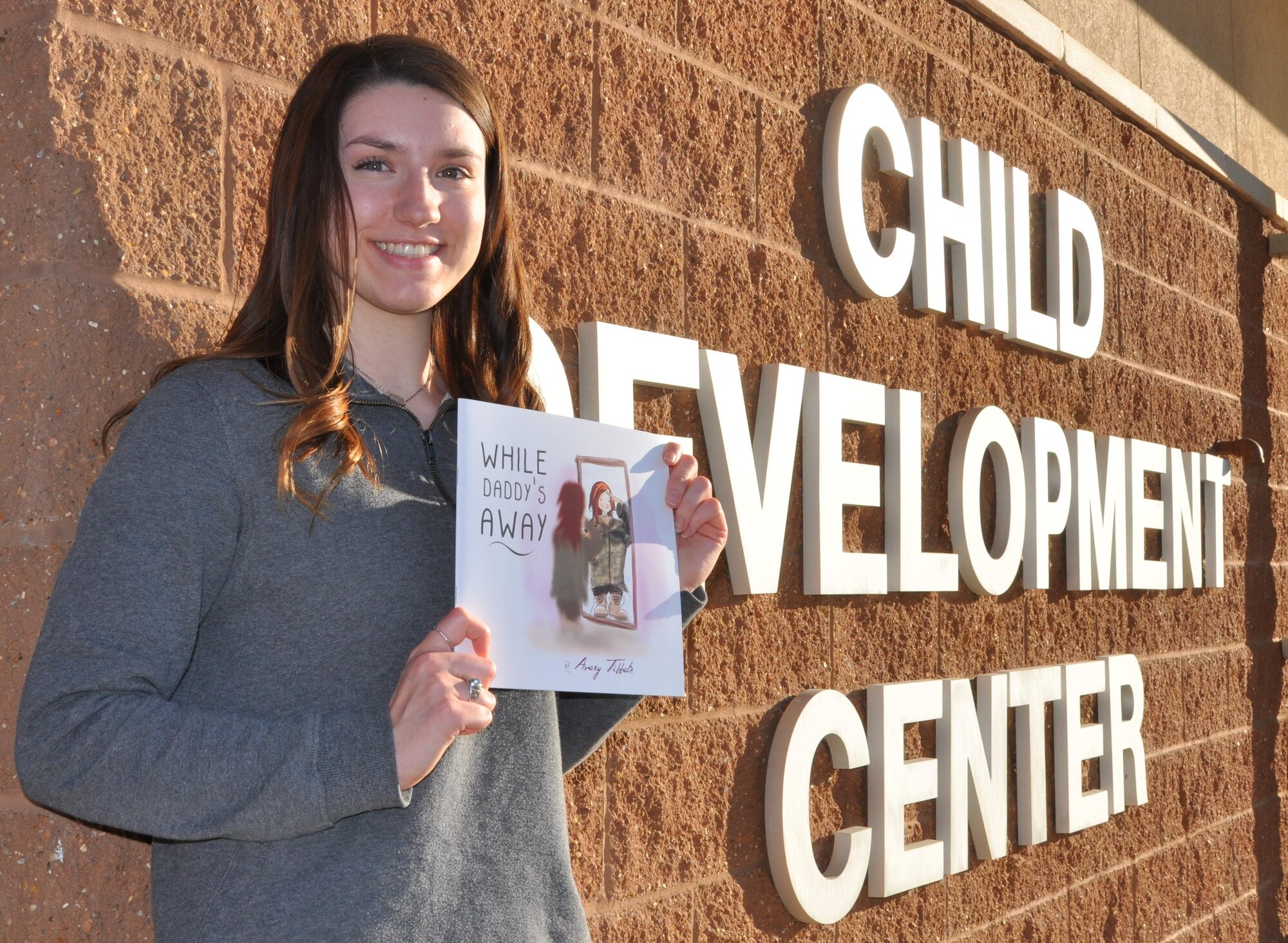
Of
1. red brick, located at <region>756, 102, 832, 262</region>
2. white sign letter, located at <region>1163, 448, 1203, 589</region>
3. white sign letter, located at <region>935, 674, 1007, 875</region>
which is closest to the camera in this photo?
red brick, located at <region>756, 102, 832, 262</region>

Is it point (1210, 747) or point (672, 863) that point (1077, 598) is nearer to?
point (1210, 747)

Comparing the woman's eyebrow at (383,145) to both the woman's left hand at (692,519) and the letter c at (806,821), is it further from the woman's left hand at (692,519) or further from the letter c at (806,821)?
the letter c at (806,821)

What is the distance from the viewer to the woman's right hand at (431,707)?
1251 mm

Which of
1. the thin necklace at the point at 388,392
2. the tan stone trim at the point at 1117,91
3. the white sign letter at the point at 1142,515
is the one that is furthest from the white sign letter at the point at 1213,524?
the thin necklace at the point at 388,392

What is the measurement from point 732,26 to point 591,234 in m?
0.64

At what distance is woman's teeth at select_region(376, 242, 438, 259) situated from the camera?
1.52 metres

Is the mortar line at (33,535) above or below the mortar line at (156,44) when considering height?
below

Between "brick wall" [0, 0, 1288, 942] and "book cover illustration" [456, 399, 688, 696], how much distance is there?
1.56 ft

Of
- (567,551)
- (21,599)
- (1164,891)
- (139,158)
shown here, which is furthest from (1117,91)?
(21,599)

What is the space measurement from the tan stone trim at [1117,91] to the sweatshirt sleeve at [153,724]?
2.83 meters

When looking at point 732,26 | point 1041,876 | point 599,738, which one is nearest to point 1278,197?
point 1041,876

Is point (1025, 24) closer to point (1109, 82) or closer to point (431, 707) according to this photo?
point (1109, 82)

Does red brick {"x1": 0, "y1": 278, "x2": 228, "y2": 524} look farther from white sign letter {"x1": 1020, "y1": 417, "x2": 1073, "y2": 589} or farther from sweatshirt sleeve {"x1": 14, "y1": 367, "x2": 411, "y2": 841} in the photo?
white sign letter {"x1": 1020, "y1": 417, "x2": 1073, "y2": 589}

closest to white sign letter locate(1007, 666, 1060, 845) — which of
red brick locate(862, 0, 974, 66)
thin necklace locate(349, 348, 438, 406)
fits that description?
red brick locate(862, 0, 974, 66)
